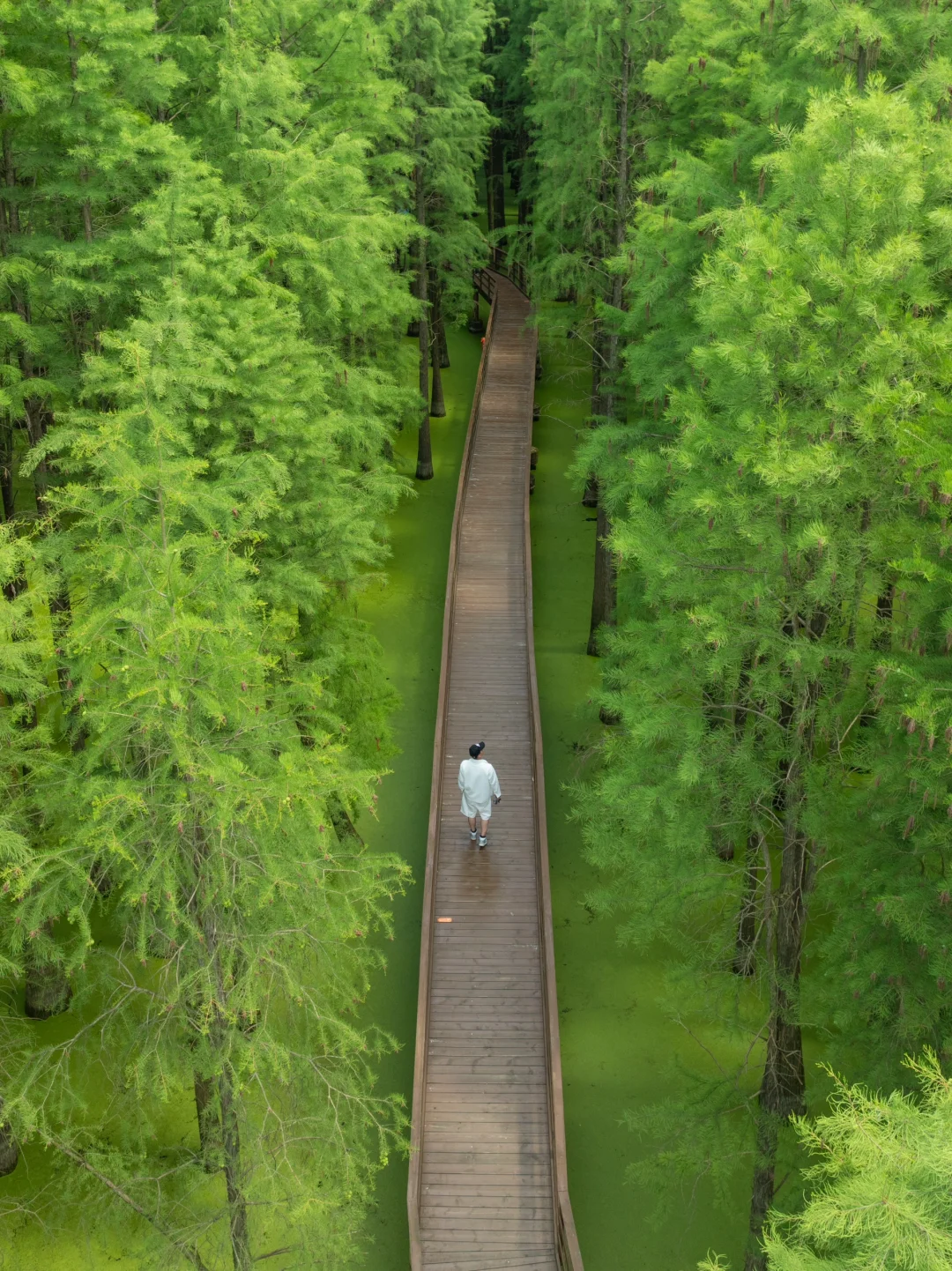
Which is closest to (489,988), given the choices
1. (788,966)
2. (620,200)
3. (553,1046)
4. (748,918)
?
(553,1046)

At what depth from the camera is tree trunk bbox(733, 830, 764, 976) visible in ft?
35.5

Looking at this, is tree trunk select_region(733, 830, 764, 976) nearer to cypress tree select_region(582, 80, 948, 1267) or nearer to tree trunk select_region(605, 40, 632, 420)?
cypress tree select_region(582, 80, 948, 1267)

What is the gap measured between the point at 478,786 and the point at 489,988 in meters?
2.68

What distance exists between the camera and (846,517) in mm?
8852

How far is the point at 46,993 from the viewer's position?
1377cm

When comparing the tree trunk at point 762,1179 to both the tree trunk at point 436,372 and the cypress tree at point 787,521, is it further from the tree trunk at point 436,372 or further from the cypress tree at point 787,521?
the tree trunk at point 436,372

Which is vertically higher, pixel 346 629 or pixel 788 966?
pixel 346 629

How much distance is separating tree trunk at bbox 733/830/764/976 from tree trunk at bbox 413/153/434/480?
14378mm

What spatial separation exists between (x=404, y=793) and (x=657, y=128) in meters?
11.7

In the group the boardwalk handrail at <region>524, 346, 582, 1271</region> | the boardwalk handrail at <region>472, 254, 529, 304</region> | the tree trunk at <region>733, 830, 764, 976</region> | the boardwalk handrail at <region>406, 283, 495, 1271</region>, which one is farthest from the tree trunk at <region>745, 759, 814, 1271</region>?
the boardwalk handrail at <region>472, 254, 529, 304</region>

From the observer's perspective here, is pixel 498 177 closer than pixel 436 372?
No

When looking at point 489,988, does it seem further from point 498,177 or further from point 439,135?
point 498,177

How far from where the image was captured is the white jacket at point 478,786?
14.5 meters

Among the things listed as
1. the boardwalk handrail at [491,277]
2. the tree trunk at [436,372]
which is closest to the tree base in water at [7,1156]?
the tree trunk at [436,372]
